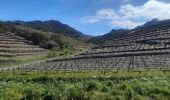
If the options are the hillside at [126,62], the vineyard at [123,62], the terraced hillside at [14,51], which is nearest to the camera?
the hillside at [126,62]

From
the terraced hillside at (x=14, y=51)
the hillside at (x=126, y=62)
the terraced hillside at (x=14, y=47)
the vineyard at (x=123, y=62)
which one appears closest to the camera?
the hillside at (x=126, y=62)

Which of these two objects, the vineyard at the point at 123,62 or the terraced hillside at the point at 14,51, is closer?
the vineyard at the point at 123,62

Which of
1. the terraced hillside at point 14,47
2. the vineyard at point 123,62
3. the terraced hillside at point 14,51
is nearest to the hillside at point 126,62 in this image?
the vineyard at point 123,62

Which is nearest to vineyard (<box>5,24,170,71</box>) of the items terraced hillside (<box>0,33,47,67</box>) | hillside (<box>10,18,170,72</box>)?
hillside (<box>10,18,170,72</box>)

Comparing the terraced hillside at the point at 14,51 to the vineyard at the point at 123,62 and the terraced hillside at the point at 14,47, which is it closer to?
the terraced hillside at the point at 14,47

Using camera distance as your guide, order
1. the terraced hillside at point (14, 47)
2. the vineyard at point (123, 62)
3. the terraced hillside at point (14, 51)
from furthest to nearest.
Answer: the terraced hillside at point (14, 47), the terraced hillside at point (14, 51), the vineyard at point (123, 62)

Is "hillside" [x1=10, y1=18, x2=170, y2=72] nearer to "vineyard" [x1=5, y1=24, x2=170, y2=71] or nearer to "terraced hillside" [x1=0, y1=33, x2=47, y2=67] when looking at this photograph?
"vineyard" [x1=5, y1=24, x2=170, y2=71]

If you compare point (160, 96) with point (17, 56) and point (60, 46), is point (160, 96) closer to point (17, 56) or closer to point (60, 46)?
point (17, 56)

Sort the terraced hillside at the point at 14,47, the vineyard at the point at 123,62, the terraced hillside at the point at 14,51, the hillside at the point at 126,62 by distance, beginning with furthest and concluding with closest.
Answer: the terraced hillside at the point at 14,47, the terraced hillside at the point at 14,51, the vineyard at the point at 123,62, the hillside at the point at 126,62

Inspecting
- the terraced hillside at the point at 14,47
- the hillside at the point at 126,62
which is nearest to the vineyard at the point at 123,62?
the hillside at the point at 126,62

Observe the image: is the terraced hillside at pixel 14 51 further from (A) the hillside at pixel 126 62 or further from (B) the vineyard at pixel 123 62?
(A) the hillside at pixel 126 62

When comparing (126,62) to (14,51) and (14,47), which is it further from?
(14,47)

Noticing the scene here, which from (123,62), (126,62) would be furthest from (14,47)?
(126,62)

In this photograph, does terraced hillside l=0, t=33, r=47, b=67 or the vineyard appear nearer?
the vineyard
